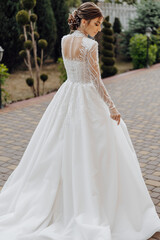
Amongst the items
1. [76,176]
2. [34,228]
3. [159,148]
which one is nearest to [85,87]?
[76,176]

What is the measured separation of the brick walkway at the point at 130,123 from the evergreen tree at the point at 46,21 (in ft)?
13.3

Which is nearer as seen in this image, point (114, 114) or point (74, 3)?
point (114, 114)

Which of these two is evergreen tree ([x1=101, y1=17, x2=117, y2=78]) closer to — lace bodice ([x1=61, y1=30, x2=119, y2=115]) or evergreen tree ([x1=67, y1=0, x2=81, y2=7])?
evergreen tree ([x1=67, y1=0, x2=81, y2=7])

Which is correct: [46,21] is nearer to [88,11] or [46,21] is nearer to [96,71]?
[88,11]

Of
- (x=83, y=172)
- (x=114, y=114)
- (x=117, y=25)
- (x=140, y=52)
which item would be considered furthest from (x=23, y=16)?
(x=117, y=25)

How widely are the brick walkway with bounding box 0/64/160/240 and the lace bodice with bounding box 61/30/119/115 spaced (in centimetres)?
140

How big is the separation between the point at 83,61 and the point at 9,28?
10.2 metres

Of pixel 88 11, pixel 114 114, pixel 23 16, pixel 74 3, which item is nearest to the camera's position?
pixel 88 11

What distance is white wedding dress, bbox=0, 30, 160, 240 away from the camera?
3.01m

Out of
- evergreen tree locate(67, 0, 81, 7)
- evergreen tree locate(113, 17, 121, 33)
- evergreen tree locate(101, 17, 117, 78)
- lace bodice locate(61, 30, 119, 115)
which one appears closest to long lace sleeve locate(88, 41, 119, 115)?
lace bodice locate(61, 30, 119, 115)

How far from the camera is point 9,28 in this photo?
12641mm

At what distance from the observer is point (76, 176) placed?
122 inches

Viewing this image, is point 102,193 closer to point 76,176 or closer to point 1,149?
point 76,176

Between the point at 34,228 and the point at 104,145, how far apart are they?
0.92 metres
